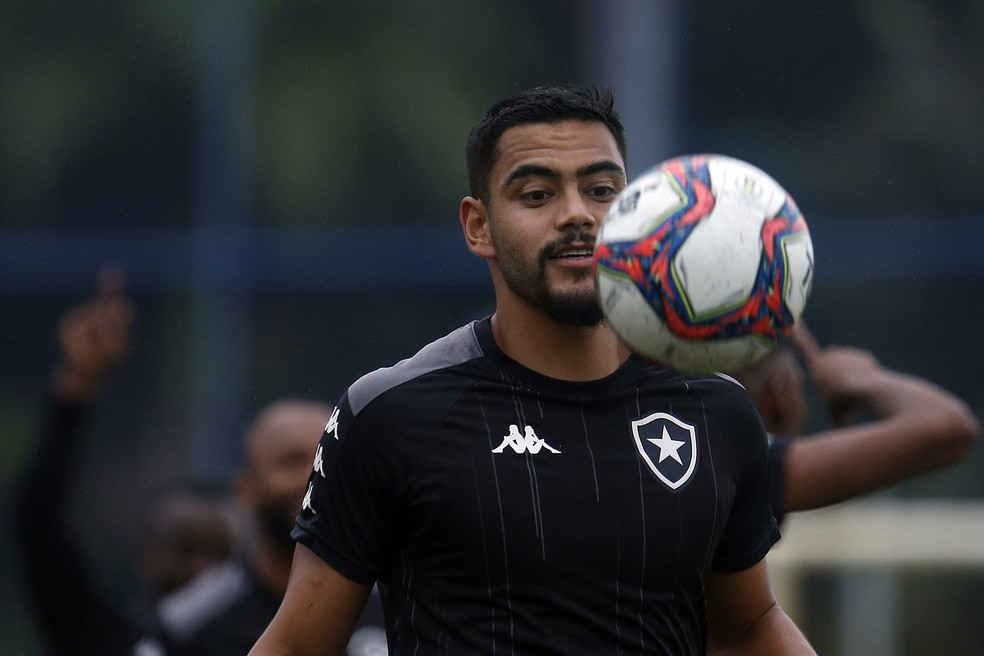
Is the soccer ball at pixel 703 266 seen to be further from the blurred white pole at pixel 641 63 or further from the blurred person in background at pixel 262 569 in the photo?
the blurred white pole at pixel 641 63

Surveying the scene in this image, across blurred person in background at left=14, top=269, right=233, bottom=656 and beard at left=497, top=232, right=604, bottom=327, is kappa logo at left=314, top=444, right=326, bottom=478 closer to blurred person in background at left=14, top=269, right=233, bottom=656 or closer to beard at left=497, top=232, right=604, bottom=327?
beard at left=497, top=232, right=604, bottom=327

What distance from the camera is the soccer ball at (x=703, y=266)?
12.1ft

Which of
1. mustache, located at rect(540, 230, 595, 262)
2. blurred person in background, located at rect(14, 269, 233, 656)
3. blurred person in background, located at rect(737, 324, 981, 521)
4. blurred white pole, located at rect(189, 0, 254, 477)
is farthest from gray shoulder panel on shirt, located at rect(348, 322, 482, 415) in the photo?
blurred white pole, located at rect(189, 0, 254, 477)

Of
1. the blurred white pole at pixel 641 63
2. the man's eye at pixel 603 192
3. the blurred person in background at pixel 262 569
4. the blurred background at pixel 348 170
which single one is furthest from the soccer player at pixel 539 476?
the blurred white pole at pixel 641 63

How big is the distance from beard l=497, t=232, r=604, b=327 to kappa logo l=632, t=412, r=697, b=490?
11.6 inches

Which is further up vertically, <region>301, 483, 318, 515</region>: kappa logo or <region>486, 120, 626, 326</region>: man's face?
<region>486, 120, 626, 326</region>: man's face

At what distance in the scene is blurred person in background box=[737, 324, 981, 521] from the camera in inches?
201

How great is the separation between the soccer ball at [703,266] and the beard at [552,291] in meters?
0.25

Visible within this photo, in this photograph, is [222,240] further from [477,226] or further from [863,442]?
[477,226]

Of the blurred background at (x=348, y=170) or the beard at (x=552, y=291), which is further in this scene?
the blurred background at (x=348, y=170)

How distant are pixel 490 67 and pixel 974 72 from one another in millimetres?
4646

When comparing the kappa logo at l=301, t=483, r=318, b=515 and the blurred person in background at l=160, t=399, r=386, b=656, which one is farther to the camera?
the blurred person in background at l=160, t=399, r=386, b=656

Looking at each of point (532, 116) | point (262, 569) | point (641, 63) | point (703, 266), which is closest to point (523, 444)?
point (703, 266)

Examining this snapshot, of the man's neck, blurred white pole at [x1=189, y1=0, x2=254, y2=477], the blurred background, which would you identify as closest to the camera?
the man's neck
